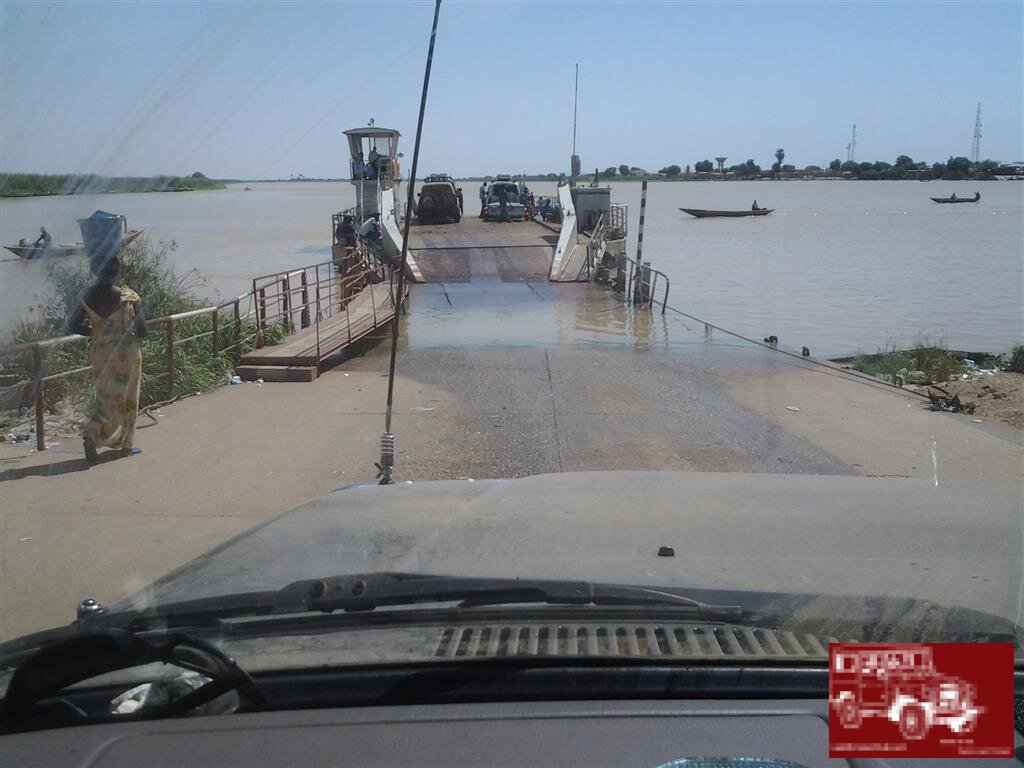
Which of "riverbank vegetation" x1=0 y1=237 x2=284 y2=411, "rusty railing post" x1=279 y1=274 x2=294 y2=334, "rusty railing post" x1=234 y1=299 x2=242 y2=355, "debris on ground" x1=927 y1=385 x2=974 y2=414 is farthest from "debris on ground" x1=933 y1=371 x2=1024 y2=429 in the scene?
"rusty railing post" x1=279 y1=274 x2=294 y2=334

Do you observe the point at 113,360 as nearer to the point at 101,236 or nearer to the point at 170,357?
the point at 101,236

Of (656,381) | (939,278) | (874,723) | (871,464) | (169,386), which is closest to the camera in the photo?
(874,723)

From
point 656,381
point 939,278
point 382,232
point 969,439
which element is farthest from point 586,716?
point 939,278

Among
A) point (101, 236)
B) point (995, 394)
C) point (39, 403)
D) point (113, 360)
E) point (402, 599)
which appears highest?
point (101, 236)

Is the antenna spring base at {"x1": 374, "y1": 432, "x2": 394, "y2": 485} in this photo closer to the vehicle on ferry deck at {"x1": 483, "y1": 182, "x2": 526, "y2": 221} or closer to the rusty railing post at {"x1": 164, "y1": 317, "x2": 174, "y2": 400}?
the rusty railing post at {"x1": 164, "y1": 317, "x2": 174, "y2": 400}

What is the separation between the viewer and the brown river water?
7508 millimetres

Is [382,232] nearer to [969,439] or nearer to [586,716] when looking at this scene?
[969,439]

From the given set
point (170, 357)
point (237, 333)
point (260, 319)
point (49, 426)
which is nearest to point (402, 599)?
point (49, 426)

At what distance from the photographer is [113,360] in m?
7.88

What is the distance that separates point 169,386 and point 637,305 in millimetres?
11908

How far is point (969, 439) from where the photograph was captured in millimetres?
8914

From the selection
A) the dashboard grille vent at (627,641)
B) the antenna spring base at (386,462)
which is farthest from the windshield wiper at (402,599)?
the antenna spring base at (386,462)

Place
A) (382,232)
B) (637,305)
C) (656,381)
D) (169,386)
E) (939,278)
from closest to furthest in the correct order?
(169,386) < (656,381) < (637,305) < (382,232) < (939,278)
